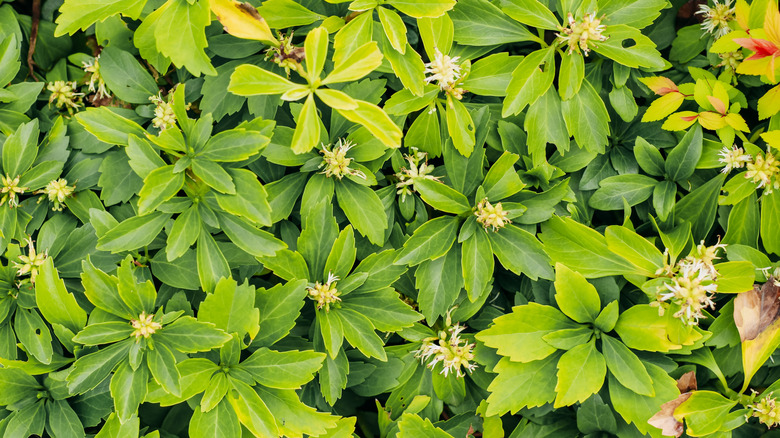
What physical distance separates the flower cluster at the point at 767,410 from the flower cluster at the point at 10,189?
226 centimetres

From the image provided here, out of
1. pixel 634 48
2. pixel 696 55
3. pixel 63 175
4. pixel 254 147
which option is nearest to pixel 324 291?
pixel 254 147

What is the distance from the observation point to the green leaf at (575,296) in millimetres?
1640

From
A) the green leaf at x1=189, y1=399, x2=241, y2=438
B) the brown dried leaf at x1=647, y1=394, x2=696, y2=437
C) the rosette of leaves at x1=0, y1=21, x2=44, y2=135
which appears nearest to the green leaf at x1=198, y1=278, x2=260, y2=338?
the green leaf at x1=189, y1=399, x2=241, y2=438

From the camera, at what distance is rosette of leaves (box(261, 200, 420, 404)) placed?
162 cm

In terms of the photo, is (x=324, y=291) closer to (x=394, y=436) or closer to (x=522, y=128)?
(x=394, y=436)

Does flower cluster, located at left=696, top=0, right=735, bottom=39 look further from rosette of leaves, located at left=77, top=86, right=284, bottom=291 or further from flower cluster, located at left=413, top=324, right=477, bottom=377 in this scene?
rosette of leaves, located at left=77, top=86, right=284, bottom=291

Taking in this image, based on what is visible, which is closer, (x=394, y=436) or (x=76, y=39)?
(x=394, y=436)

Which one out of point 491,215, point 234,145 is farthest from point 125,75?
point 491,215

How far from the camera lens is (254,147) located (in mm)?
1512

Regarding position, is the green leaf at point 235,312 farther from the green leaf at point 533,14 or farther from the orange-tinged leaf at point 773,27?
the orange-tinged leaf at point 773,27

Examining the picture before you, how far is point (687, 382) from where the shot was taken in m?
1.69

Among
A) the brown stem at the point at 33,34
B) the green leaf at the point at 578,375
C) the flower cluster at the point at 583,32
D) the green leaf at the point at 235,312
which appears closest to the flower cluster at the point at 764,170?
the flower cluster at the point at 583,32

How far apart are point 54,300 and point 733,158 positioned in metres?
2.01

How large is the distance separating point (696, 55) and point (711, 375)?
3.35ft
